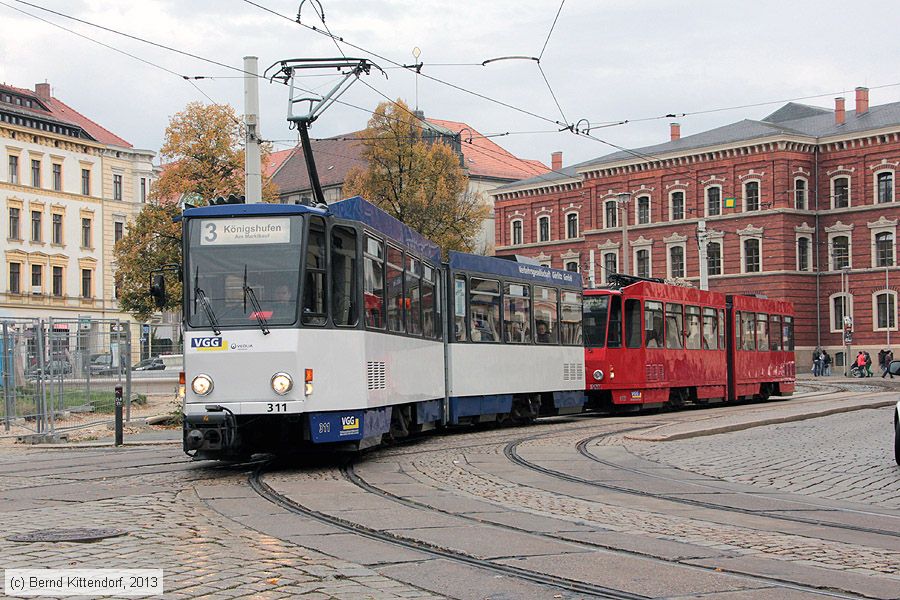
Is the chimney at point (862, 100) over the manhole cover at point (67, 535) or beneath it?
over

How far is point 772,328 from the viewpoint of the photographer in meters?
36.2

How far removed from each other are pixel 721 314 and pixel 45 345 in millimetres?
18322

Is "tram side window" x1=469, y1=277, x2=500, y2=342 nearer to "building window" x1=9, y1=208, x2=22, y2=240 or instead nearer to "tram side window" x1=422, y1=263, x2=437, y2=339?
"tram side window" x1=422, y1=263, x2=437, y2=339

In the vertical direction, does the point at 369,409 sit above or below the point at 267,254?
below

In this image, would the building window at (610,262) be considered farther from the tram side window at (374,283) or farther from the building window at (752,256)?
the tram side window at (374,283)

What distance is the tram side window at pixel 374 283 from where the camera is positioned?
14.5m

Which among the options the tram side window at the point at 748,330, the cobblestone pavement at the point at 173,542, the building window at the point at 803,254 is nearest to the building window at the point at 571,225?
the building window at the point at 803,254

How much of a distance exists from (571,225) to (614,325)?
60346 mm

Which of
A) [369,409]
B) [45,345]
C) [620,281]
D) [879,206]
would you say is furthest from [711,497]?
[879,206]

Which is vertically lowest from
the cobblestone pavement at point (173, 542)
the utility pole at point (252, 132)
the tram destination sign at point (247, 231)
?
the cobblestone pavement at point (173, 542)

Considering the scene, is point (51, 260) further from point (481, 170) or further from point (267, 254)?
point (267, 254)

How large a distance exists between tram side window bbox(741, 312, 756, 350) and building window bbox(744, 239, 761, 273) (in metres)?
40.0

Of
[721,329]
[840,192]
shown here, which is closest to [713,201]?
[840,192]

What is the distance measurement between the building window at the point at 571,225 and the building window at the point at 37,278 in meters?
36.4
